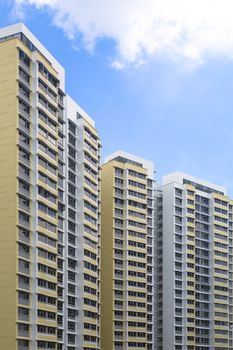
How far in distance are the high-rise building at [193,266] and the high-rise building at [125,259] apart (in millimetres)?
7889

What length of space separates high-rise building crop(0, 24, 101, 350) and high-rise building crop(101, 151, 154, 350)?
14024mm

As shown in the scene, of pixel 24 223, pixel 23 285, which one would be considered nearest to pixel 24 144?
pixel 24 223

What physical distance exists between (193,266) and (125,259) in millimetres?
23129

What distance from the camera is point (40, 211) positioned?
2965 inches

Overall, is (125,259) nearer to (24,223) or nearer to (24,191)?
(24,223)

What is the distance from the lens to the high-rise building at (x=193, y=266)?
124438 mm

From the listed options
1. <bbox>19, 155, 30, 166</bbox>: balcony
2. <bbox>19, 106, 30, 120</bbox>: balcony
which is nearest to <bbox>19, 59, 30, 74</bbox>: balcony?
<bbox>19, 106, 30, 120</bbox>: balcony

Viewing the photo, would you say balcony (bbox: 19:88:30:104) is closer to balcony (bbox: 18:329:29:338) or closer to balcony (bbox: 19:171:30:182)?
balcony (bbox: 19:171:30:182)

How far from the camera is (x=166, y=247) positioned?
128000 millimetres

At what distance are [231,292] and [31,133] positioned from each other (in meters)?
81.7

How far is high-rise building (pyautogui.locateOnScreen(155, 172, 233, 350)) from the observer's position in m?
124

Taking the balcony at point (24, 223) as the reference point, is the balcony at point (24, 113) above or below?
above

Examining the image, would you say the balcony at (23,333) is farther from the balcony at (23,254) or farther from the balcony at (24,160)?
the balcony at (24,160)

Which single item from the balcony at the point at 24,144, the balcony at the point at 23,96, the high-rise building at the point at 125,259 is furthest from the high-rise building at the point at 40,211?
the high-rise building at the point at 125,259
